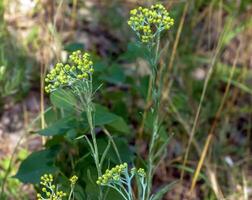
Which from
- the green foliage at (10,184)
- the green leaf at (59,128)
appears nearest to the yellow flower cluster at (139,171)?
the green leaf at (59,128)

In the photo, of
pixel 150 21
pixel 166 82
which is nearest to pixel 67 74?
pixel 150 21

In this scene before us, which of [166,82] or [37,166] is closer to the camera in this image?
[37,166]

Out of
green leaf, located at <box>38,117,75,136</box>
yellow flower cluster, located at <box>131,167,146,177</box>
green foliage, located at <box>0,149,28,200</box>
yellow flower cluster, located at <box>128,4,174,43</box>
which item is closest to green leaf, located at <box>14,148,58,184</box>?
green leaf, located at <box>38,117,75,136</box>

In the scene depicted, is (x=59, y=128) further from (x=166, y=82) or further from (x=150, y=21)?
(x=166, y=82)

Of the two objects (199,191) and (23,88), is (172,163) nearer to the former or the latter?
(199,191)

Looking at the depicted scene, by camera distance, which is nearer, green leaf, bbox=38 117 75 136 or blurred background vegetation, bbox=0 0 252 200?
green leaf, bbox=38 117 75 136

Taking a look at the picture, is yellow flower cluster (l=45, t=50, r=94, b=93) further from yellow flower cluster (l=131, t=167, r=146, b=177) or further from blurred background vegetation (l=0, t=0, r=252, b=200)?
blurred background vegetation (l=0, t=0, r=252, b=200)

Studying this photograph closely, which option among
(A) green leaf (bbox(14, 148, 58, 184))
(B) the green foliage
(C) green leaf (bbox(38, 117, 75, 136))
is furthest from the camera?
(B) the green foliage
